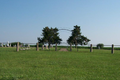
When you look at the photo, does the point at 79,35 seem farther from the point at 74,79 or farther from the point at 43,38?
the point at 74,79

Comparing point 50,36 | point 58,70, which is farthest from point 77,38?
point 58,70

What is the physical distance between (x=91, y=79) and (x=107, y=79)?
0.44 m

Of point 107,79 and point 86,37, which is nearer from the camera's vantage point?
point 107,79

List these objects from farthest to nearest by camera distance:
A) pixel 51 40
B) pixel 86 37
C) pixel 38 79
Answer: pixel 51 40, pixel 86 37, pixel 38 79

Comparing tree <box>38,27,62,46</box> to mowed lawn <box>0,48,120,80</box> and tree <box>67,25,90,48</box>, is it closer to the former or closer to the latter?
tree <box>67,25,90,48</box>

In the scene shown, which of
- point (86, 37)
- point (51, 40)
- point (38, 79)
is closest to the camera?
point (38, 79)

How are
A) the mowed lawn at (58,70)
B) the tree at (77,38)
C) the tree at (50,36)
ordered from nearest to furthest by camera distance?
the mowed lawn at (58,70) → the tree at (77,38) → the tree at (50,36)

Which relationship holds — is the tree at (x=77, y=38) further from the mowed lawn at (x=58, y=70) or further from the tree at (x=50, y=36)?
the mowed lawn at (x=58, y=70)

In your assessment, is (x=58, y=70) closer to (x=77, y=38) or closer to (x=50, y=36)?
(x=77, y=38)

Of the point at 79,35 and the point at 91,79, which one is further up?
the point at 79,35

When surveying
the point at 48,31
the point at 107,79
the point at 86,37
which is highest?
the point at 48,31

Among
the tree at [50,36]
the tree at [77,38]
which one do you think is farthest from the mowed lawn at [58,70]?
the tree at [50,36]

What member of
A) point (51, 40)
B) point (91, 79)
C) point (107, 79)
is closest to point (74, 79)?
point (91, 79)

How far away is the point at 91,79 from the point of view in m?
3.56
